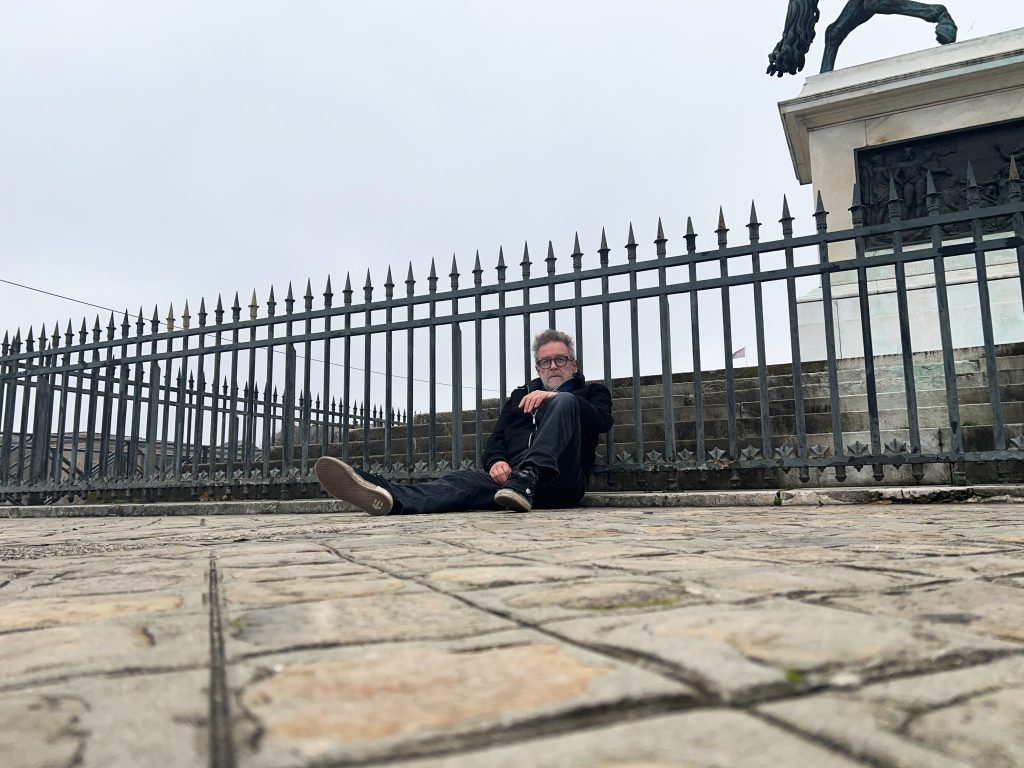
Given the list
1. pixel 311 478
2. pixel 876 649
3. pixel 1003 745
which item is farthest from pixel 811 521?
pixel 311 478

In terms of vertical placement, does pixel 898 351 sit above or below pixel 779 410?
above

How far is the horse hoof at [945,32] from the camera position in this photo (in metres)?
8.09

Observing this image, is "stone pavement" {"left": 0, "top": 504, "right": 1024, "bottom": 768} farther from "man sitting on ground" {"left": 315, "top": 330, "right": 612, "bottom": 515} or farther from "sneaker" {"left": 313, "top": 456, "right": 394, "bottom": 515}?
"man sitting on ground" {"left": 315, "top": 330, "right": 612, "bottom": 515}

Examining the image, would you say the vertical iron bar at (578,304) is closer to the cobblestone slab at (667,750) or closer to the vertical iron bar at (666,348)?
the vertical iron bar at (666,348)

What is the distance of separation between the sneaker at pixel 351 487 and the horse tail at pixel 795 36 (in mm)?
7973

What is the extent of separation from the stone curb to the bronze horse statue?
6327mm

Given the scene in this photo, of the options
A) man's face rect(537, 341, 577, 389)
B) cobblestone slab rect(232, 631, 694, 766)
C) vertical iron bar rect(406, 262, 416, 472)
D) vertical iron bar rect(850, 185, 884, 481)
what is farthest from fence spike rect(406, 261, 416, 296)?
cobblestone slab rect(232, 631, 694, 766)

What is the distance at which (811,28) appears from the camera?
905 cm

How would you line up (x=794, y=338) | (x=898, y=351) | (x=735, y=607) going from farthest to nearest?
(x=898, y=351)
(x=794, y=338)
(x=735, y=607)

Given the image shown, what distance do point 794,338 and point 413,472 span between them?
308 centimetres

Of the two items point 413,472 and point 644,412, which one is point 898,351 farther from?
point 413,472

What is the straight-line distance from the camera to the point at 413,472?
228 inches

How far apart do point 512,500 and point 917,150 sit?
6.44 meters

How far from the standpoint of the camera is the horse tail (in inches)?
352
